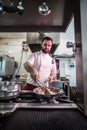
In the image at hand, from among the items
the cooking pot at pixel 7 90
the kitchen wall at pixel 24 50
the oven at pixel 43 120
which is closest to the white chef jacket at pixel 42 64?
the cooking pot at pixel 7 90

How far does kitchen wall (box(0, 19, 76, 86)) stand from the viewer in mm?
5004

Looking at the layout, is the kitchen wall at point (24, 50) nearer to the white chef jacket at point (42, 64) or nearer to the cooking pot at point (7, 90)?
the white chef jacket at point (42, 64)

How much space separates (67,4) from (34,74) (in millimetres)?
638

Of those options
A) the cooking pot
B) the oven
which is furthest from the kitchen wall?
the oven

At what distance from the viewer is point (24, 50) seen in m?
5.11

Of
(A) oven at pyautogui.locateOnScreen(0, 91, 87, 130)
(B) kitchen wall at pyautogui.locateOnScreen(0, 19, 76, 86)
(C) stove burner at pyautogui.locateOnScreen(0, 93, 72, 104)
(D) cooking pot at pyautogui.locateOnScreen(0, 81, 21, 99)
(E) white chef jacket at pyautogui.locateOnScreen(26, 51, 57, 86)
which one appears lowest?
(A) oven at pyautogui.locateOnScreen(0, 91, 87, 130)

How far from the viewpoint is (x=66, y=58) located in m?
4.99

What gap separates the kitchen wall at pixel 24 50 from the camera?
16.4ft

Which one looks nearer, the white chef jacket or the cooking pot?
the cooking pot

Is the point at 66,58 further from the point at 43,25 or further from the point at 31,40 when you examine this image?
the point at 43,25

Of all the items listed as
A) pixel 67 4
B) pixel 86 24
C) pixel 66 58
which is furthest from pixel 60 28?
pixel 66 58

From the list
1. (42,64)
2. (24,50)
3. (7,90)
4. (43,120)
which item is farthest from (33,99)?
(24,50)

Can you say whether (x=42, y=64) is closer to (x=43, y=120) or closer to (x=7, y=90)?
(x=7, y=90)

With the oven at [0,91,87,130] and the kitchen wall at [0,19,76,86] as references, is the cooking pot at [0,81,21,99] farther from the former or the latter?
the kitchen wall at [0,19,76,86]
